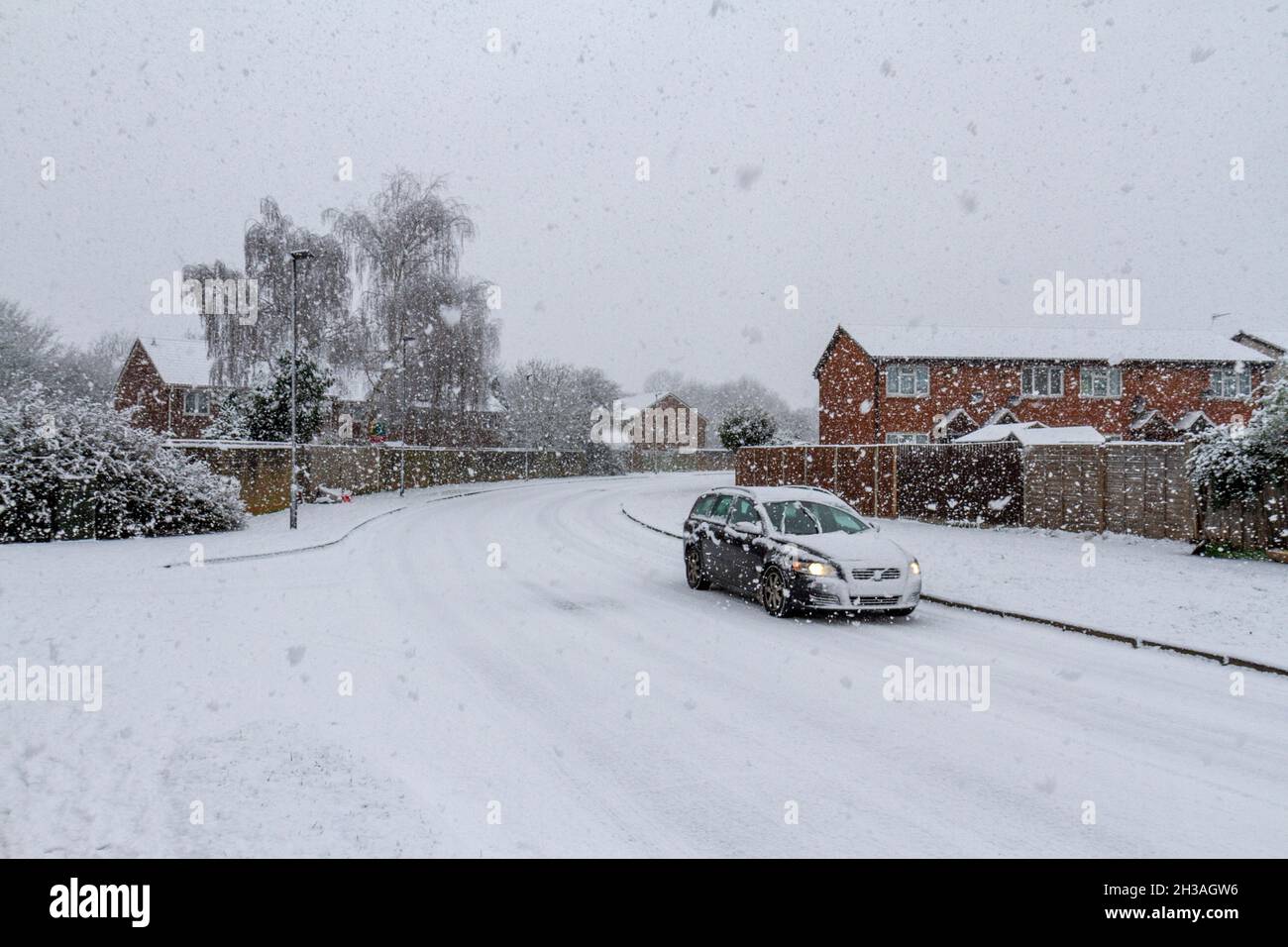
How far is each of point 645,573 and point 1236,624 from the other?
8549mm

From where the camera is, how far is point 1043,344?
44.7m

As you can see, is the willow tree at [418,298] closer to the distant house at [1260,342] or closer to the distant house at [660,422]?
the distant house at [1260,342]

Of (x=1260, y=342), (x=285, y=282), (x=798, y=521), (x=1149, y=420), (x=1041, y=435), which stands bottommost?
(x=798, y=521)

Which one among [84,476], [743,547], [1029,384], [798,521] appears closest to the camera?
[798,521]

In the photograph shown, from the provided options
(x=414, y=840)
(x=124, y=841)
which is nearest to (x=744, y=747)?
(x=414, y=840)

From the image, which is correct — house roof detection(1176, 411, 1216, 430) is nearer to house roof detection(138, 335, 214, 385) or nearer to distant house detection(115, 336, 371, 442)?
distant house detection(115, 336, 371, 442)

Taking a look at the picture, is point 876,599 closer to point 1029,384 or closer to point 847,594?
point 847,594

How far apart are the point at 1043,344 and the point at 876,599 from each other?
38618mm

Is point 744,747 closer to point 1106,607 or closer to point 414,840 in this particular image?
point 414,840

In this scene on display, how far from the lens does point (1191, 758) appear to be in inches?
227

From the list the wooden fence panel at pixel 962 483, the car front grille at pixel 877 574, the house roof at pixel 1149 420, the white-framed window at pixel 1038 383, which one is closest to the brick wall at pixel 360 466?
the car front grille at pixel 877 574

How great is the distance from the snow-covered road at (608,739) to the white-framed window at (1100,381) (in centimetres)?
3670

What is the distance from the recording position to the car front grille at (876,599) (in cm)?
1084

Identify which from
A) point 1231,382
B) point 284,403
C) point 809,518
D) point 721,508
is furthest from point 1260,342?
point 284,403
